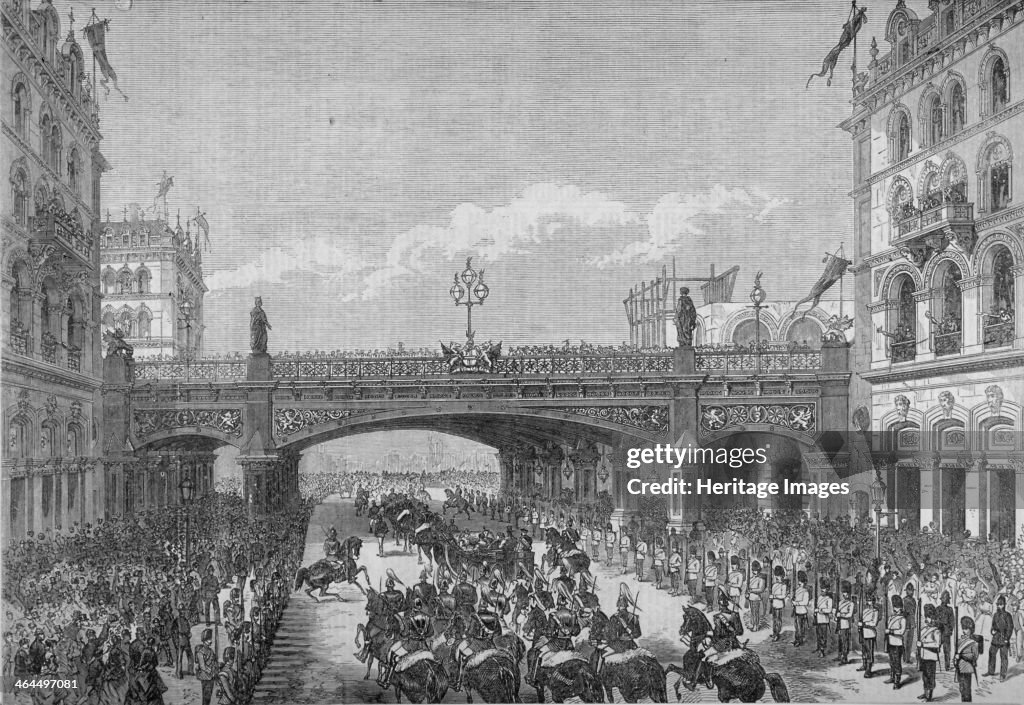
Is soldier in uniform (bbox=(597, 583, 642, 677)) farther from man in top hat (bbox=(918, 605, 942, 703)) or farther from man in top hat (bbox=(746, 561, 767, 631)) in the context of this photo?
man in top hat (bbox=(918, 605, 942, 703))

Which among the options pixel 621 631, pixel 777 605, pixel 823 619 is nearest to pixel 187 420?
pixel 621 631

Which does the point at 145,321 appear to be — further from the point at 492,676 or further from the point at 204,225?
the point at 492,676

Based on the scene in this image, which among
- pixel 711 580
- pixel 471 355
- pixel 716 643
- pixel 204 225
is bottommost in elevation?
pixel 716 643

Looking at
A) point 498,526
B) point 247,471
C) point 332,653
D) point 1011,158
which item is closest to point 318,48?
point 247,471

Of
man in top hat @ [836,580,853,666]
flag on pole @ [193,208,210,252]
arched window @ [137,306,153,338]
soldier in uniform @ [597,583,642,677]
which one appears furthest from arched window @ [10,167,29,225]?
man in top hat @ [836,580,853,666]

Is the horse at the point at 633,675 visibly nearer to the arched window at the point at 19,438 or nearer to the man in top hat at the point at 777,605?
the man in top hat at the point at 777,605

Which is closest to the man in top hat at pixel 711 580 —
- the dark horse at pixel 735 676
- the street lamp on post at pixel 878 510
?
the dark horse at pixel 735 676

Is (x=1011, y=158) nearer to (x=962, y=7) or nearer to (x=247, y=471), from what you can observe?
(x=962, y=7)
